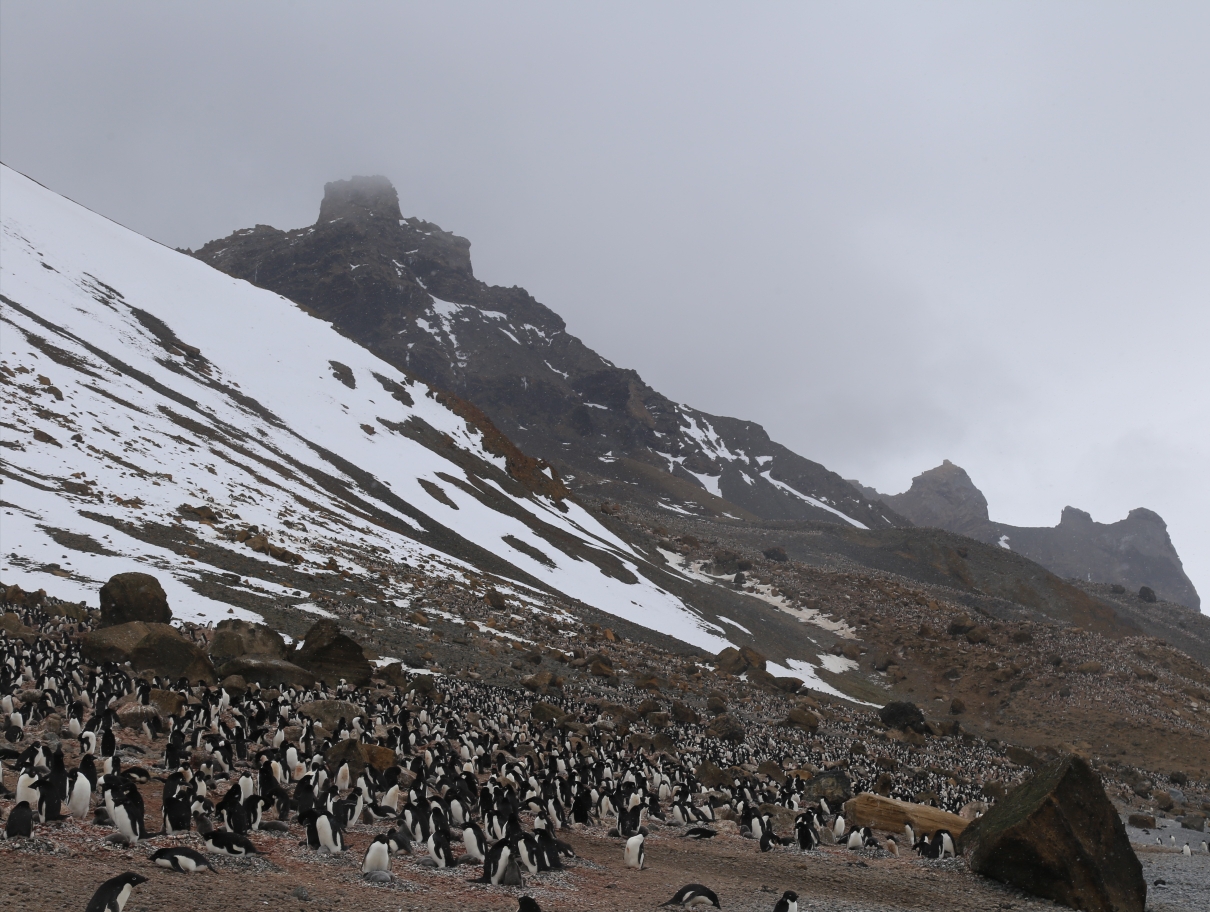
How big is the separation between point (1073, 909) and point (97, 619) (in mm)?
23936

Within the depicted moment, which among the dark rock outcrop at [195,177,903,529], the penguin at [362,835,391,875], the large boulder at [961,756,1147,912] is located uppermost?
the dark rock outcrop at [195,177,903,529]

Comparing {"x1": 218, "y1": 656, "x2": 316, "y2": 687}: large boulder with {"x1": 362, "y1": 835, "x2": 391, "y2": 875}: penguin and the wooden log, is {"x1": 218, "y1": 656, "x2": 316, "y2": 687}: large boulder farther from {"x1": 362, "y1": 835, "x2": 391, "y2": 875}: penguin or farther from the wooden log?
the wooden log

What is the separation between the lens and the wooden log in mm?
15641

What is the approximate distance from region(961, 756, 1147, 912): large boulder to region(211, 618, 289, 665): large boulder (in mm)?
17414

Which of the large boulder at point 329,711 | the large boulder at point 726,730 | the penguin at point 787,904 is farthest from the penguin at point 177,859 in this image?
the large boulder at point 726,730

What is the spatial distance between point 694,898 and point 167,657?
14.5m

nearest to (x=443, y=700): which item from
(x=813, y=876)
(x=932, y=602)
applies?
(x=813, y=876)

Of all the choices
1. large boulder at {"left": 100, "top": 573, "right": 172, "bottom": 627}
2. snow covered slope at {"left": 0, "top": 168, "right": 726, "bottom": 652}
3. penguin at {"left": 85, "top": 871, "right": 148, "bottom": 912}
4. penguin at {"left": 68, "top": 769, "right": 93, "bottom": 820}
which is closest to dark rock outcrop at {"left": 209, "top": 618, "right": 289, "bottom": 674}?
large boulder at {"left": 100, "top": 573, "right": 172, "bottom": 627}

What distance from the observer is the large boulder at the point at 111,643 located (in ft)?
60.5

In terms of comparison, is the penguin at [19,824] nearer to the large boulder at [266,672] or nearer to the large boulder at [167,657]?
the large boulder at [167,657]

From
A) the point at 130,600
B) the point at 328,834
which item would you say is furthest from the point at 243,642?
the point at 328,834

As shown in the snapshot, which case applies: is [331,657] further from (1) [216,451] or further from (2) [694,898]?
(1) [216,451]

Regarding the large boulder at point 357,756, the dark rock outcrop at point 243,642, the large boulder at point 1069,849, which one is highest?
the large boulder at point 1069,849

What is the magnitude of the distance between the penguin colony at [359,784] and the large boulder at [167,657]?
728mm
